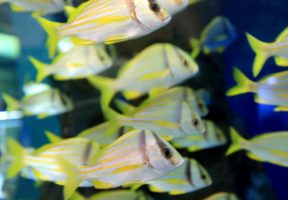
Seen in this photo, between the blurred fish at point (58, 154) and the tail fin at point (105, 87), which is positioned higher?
the tail fin at point (105, 87)

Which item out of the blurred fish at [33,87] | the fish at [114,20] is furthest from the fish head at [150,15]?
the blurred fish at [33,87]

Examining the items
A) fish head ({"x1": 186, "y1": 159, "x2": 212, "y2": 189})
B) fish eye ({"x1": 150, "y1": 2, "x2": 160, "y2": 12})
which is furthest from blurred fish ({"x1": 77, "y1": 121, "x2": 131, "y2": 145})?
fish eye ({"x1": 150, "y1": 2, "x2": 160, "y2": 12})

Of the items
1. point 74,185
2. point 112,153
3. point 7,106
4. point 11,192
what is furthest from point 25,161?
point 11,192

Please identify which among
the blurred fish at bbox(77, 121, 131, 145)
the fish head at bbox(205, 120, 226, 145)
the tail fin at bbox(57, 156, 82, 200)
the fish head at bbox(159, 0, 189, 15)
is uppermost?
the fish head at bbox(159, 0, 189, 15)

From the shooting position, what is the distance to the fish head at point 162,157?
174cm

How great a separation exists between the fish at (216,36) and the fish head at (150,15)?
2.88m

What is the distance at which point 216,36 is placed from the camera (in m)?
4.62

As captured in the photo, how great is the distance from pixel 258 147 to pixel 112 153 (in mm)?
1209

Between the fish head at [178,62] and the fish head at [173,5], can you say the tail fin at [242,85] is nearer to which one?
the fish head at [178,62]

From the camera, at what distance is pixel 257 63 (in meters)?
2.44

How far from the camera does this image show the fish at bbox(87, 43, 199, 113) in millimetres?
2910

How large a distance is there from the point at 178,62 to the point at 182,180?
2.96 feet

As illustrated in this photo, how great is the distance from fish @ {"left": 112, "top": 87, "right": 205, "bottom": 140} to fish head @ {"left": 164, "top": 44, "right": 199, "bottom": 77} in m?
0.46

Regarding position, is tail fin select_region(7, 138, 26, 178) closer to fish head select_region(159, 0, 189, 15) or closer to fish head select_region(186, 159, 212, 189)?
fish head select_region(186, 159, 212, 189)
